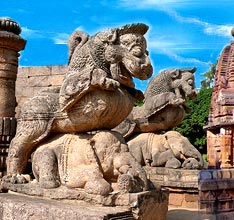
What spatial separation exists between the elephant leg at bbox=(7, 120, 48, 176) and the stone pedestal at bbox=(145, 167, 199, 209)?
2.72 meters

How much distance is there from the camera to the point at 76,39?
14.6 feet

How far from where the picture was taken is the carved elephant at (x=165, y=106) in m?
6.86

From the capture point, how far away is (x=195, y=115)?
101ft

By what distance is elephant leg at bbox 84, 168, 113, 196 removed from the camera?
3449mm

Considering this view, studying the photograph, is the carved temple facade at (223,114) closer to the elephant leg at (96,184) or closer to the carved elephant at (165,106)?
the carved elephant at (165,106)

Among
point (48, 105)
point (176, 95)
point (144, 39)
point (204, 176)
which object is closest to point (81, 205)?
point (48, 105)

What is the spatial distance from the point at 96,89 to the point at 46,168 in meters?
0.87

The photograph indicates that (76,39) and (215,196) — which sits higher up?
(76,39)

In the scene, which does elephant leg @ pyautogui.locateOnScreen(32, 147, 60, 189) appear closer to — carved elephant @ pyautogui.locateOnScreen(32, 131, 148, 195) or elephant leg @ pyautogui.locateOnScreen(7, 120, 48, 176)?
carved elephant @ pyautogui.locateOnScreen(32, 131, 148, 195)

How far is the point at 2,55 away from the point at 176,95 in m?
2.89

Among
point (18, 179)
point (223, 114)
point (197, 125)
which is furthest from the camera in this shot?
point (197, 125)

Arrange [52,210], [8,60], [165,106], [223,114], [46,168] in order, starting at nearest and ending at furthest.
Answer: [52,210] < [46,168] < [8,60] < [165,106] < [223,114]

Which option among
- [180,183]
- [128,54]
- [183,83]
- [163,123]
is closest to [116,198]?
[128,54]

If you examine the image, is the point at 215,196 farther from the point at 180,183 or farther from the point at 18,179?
the point at 18,179
